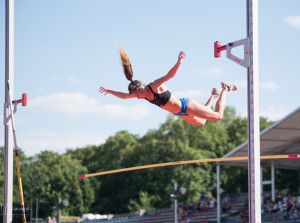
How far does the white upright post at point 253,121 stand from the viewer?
4.59 meters

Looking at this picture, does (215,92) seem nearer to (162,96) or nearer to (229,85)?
(229,85)

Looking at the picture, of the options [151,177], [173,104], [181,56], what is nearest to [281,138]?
[173,104]

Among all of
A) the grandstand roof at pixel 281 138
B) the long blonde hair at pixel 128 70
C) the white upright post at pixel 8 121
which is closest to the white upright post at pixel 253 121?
the long blonde hair at pixel 128 70

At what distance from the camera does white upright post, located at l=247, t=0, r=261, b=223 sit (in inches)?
181

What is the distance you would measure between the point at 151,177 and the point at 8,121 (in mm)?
30256

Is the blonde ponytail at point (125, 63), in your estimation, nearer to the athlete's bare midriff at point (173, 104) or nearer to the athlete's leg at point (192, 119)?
the athlete's bare midriff at point (173, 104)

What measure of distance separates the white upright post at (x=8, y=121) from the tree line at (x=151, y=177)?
26679 mm

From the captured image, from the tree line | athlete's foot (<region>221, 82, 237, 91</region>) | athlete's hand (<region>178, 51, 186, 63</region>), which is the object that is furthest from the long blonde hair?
the tree line

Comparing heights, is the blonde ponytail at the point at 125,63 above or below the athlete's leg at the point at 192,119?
above

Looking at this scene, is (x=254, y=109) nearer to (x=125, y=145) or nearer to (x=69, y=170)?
(x=69, y=170)

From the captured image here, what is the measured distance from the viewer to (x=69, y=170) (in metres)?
38.0

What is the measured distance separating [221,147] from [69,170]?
11.8 meters

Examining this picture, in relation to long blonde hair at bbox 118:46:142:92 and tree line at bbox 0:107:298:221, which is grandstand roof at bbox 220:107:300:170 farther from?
tree line at bbox 0:107:298:221

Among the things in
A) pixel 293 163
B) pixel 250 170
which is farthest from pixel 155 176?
pixel 250 170
